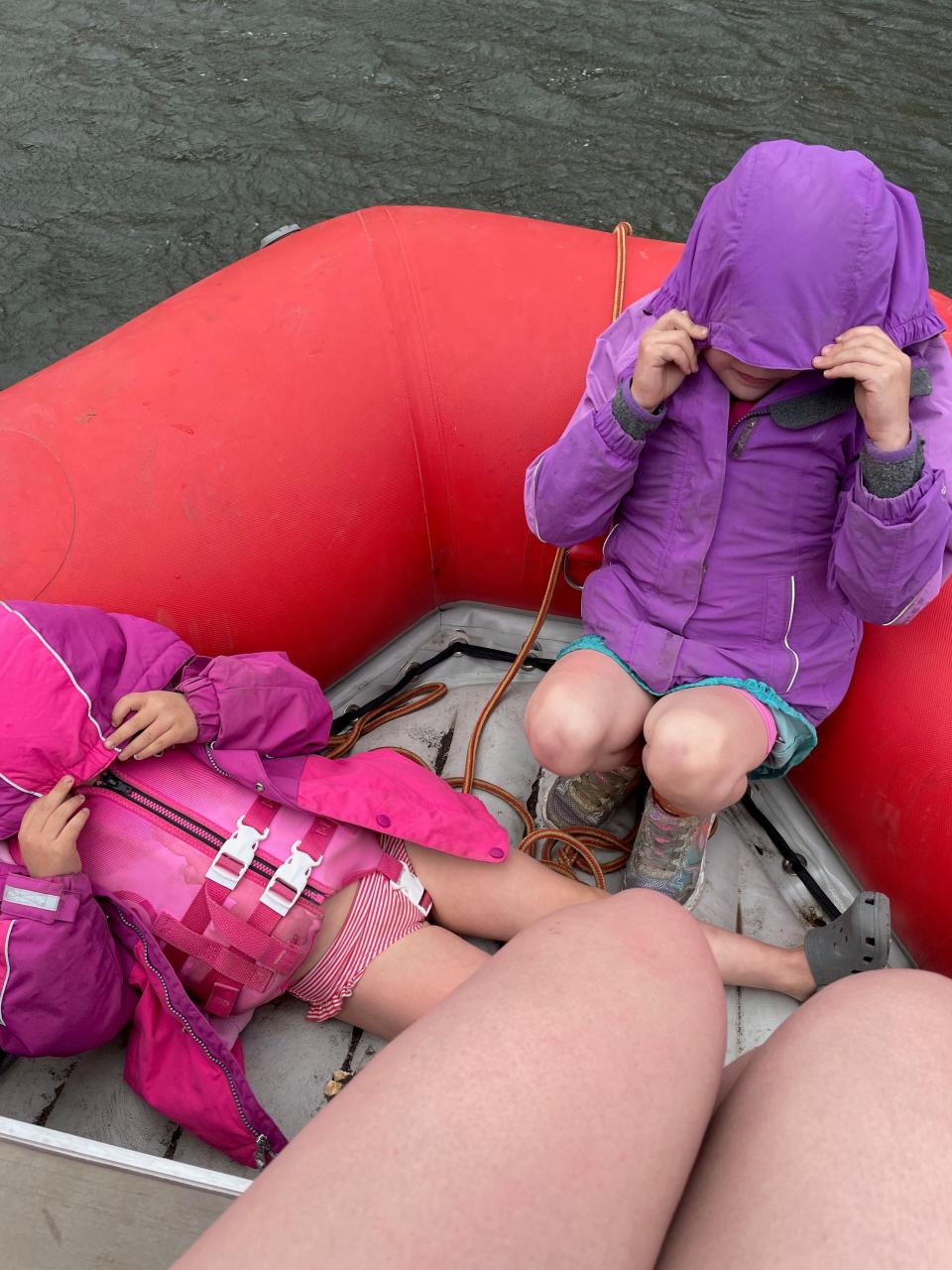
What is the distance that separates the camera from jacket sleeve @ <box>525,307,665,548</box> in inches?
43.6

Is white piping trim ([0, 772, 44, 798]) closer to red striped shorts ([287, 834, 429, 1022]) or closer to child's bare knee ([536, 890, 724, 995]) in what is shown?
red striped shorts ([287, 834, 429, 1022])

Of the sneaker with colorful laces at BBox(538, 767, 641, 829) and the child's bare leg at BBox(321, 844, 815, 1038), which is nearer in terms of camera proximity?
the child's bare leg at BBox(321, 844, 815, 1038)

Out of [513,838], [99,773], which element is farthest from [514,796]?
[99,773]

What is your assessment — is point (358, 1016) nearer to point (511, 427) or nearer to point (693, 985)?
point (693, 985)

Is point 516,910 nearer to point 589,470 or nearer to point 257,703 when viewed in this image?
point 257,703

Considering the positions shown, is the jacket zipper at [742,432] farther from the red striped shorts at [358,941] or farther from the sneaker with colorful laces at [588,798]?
the red striped shorts at [358,941]

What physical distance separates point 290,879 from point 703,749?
1.57 ft

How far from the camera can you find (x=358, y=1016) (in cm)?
112

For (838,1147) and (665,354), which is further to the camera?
(665,354)

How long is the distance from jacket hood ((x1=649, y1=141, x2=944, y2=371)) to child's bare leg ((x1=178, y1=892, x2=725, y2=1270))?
64 centimetres

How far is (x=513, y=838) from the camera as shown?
1.39m

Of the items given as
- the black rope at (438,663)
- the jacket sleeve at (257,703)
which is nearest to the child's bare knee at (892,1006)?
the jacket sleeve at (257,703)

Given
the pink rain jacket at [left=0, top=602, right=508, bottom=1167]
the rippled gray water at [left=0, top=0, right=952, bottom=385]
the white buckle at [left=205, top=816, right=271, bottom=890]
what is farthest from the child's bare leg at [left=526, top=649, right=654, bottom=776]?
→ the rippled gray water at [left=0, top=0, right=952, bottom=385]

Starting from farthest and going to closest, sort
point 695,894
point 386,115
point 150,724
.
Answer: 1. point 386,115
2. point 695,894
3. point 150,724
